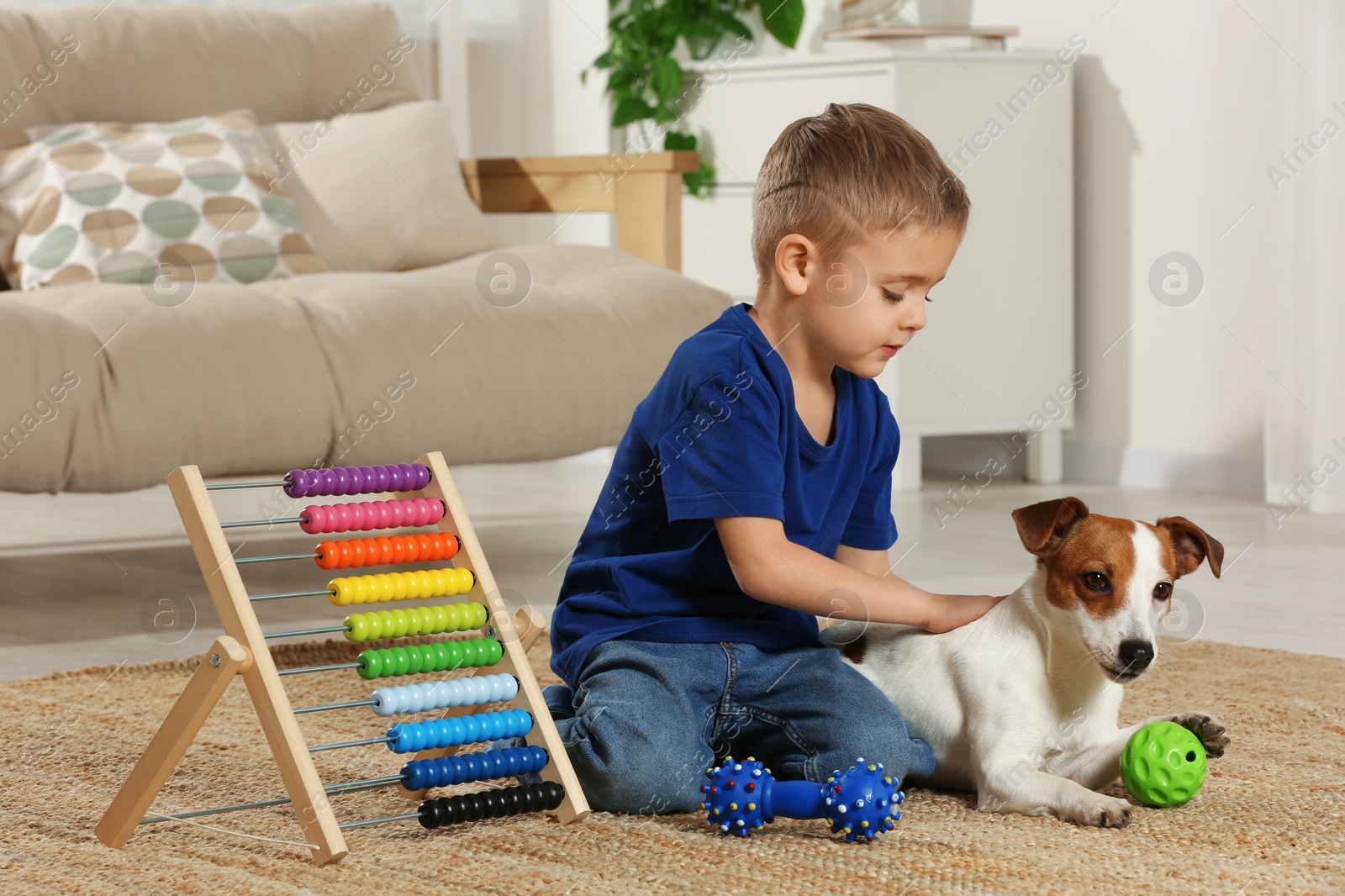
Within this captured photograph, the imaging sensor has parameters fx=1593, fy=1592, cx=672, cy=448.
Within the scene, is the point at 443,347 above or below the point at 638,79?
below

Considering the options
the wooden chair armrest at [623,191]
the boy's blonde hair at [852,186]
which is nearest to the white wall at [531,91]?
the wooden chair armrest at [623,191]

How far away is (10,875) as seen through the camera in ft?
3.48

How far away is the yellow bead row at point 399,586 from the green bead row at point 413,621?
0.01m

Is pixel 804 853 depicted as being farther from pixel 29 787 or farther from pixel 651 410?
pixel 29 787

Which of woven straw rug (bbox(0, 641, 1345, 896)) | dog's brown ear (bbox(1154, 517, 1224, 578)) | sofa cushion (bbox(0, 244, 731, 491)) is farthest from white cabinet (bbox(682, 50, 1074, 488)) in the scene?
dog's brown ear (bbox(1154, 517, 1224, 578))

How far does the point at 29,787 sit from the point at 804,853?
25.3 inches

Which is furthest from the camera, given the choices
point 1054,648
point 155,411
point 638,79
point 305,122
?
point 638,79

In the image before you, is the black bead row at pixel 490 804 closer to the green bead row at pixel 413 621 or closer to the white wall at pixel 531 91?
the green bead row at pixel 413 621

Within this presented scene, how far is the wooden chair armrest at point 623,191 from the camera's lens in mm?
2656

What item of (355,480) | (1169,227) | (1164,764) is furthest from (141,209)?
(1169,227)

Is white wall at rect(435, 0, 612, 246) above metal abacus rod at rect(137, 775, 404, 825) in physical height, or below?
above

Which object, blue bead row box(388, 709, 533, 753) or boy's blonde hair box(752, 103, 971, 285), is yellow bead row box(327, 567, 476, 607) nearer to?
blue bead row box(388, 709, 533, 753)

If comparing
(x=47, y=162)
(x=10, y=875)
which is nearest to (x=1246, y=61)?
(x=47, y=162)

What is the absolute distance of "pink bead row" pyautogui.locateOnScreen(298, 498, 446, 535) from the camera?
121 centimetres
